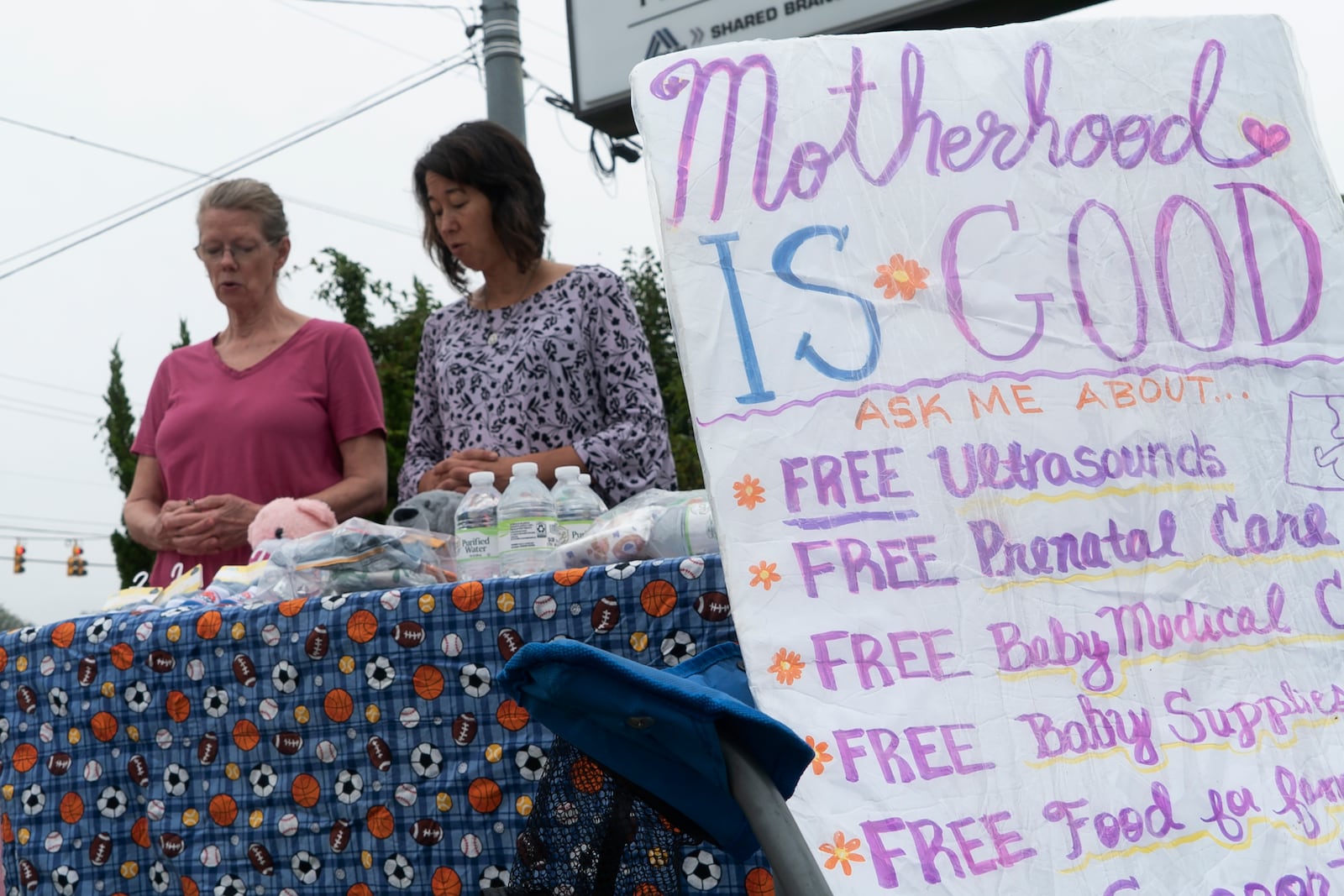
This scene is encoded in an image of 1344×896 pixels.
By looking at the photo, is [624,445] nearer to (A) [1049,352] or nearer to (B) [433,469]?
(B) [433,469]

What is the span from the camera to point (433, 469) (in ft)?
7.51

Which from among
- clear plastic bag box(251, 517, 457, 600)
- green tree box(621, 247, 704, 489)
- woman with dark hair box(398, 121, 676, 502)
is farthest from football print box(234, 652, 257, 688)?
green tree box(621, 247, 704, 489)

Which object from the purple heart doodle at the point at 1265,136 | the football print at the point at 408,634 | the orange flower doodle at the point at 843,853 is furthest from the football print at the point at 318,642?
the purple heart doodle at the point at 1265,136

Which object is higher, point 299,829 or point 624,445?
point 624,445

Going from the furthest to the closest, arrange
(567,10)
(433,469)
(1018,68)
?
(567,10) → (433,469) → (1018,68)

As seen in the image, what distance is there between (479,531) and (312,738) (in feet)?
1.22

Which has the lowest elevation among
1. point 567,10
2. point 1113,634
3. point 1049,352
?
point 1113,634

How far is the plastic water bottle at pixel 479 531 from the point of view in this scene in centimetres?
184

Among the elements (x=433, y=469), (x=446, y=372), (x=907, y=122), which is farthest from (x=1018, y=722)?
(x=446, y=372)

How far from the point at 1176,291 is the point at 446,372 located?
4.78 feet

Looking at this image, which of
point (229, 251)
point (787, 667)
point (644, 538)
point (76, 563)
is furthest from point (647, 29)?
point (76, 563)

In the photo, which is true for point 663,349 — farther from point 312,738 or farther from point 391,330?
point 312,738

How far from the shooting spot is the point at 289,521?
2168 millimetres

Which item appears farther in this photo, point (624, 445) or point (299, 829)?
point (624, 445)
